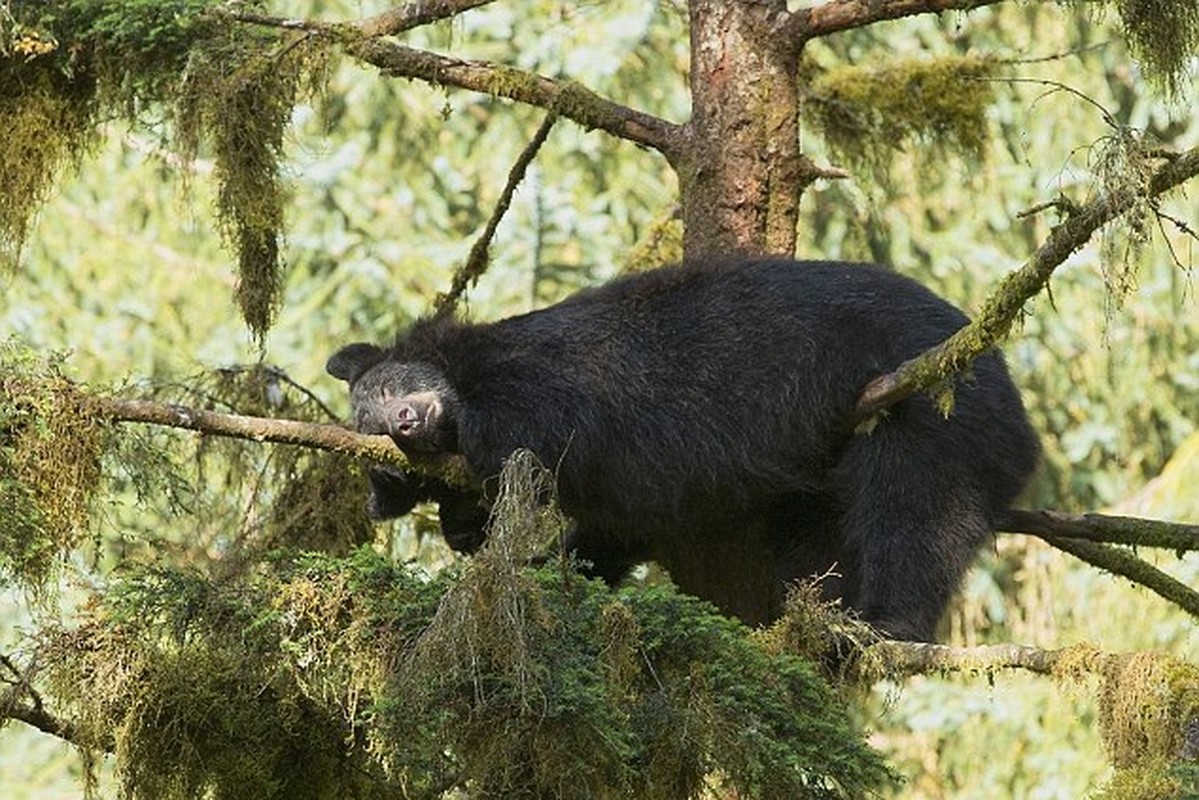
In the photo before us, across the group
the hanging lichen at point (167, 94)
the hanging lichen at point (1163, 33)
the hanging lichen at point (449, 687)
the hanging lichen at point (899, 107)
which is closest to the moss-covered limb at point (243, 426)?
the hanging lichen at point (449, 687)

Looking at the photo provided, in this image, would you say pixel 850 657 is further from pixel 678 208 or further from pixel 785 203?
pixel 678 208

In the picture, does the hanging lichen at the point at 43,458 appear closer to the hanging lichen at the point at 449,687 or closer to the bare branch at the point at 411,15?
the hanging lichen at the point at 449,687

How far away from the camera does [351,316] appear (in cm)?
1331

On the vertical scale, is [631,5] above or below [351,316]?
above

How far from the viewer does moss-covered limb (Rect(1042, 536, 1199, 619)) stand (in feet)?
18.8

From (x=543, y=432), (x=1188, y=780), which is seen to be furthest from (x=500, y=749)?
(x=543, y=432)

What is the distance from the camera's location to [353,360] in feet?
21.9

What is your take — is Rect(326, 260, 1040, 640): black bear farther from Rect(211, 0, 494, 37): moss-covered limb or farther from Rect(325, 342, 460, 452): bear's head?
Rect(211, 0, 494, 37): moss-covered limb

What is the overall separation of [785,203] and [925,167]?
1357 millimetres

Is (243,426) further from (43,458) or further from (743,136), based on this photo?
(743,136)

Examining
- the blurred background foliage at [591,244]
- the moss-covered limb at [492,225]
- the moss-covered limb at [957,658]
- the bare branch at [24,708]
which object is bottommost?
the bare branch at [24,708]

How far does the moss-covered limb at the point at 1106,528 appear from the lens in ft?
18.1

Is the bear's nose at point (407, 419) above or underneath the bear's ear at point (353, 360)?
underneath

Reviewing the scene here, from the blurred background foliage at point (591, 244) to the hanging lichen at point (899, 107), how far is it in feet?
15.8
